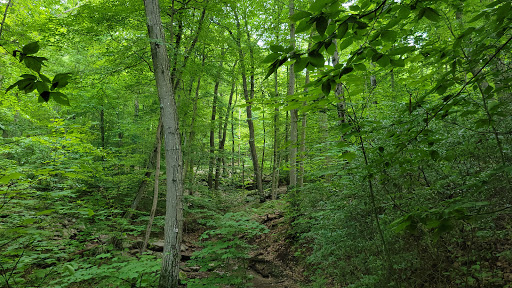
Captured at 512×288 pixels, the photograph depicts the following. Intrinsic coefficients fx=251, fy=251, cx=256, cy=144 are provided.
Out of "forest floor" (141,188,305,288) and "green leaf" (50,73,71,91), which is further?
"forest floor" (141,188,305,288)

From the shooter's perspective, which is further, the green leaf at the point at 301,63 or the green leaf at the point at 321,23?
the green leaf at the point at 301,63

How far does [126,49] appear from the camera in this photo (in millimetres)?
5996

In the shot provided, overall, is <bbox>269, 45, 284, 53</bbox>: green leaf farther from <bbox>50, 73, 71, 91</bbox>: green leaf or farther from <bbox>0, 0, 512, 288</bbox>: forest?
<bbox>50, 73, 71, 91</bbox>: green leaf

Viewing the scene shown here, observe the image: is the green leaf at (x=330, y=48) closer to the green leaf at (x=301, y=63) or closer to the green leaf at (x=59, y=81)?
the green leaf at (x=301, y=63)

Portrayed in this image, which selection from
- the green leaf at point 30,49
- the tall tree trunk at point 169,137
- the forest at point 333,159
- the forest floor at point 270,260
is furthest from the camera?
the forest floor at point 270,260

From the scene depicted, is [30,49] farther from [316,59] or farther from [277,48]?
[316,59]

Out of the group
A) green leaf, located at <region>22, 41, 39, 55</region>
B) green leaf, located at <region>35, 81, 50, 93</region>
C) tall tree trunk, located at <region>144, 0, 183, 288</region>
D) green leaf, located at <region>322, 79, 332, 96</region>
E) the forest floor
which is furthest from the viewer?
the forest floor

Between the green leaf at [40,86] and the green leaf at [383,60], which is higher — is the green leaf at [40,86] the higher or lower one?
the lower one

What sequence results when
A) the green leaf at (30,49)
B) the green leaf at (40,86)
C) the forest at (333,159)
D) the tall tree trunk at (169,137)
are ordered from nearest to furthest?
the green leaf at (30,49) < the green leaf at (40,86) < the forest at (333,159) < the tall tree trunk at (169,137)

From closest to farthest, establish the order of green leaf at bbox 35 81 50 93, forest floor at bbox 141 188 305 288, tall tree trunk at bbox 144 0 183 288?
green leaf at bbox 35 81 50 93 → tall tree trunk at bbox 144 0 183 288 → forest floor at bbox 141 188 305 288

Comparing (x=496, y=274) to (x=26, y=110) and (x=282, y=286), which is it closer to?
(x=282, y=286)

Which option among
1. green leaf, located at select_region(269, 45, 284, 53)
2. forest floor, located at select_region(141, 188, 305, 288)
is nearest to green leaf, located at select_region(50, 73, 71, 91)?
green leaf, located at select_region(269, 45, 284, 53)

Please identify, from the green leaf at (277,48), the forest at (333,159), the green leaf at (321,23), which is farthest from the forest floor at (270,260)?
the green leaf at (321,23)

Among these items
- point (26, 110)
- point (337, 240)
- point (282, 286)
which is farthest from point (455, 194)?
point (26, 110)
